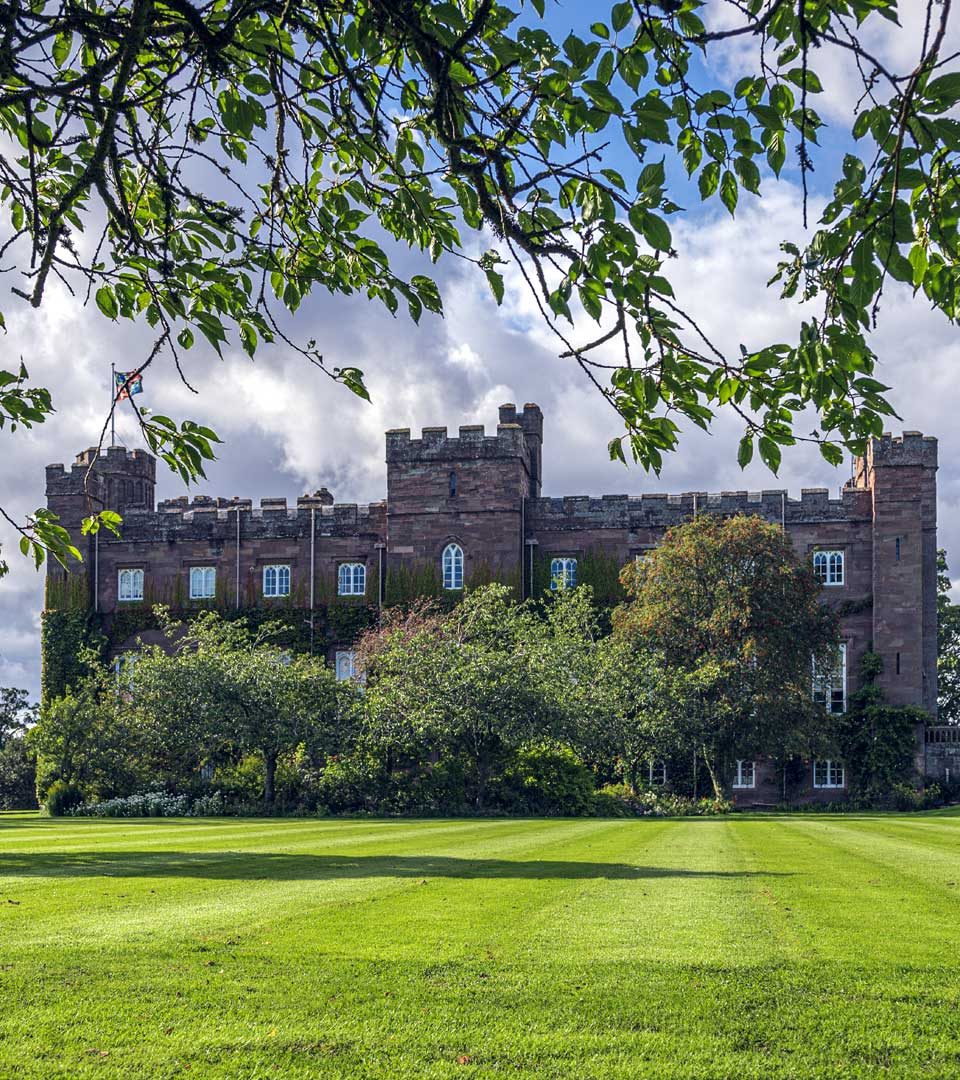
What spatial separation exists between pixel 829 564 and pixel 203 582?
75.9 ft

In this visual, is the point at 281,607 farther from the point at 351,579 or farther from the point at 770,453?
the point at 770,453

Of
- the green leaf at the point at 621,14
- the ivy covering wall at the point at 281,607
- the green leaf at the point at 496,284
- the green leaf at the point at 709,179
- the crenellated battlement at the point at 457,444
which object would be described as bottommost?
the ivy covering wall at the point at 281,607

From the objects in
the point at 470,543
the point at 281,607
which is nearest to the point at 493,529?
the point at 470,543

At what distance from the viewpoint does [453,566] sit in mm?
43562

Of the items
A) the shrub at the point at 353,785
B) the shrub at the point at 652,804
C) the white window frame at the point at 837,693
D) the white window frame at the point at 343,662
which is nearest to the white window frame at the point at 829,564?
the white window frame at the point at 837,693

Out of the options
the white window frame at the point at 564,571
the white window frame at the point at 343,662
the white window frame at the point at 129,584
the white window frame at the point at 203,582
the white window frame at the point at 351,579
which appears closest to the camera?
the white window frame at the point at 564,571

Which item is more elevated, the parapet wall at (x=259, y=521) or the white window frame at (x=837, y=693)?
the parapet wall at (x=259, y=521)

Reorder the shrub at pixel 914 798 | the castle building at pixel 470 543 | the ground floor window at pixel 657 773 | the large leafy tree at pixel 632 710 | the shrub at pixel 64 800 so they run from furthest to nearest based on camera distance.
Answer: the castle building at pixel 470 543 < the ground floor window at pixel 657 773 < the shrub at pixel 914 798 < the shrub at pixel 64 800 < the large leafy tree at pixel 632 710

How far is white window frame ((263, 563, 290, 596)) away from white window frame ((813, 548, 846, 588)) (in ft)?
63.5

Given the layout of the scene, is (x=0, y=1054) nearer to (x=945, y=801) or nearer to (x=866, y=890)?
(x=866, y=890)

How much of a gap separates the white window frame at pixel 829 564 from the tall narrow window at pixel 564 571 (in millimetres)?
8430

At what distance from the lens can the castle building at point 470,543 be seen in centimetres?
4100

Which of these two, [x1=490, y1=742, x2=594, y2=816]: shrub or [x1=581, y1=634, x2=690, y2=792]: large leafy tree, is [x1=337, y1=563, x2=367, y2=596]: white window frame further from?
[x1=490, y1=742, x2=594, y2=816]: shrub

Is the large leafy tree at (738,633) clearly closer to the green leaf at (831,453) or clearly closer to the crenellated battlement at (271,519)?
the crenellated battlement at (271,519)
